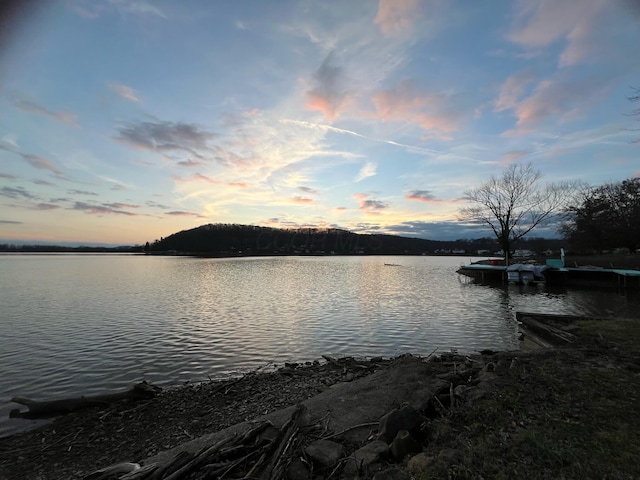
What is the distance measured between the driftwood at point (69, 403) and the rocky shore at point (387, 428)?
324 mm

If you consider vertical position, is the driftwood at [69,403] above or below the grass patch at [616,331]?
below

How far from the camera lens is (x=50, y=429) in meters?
7.93

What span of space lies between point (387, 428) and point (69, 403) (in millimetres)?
8220

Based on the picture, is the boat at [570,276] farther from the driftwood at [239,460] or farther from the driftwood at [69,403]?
the driftwood at [69,403]

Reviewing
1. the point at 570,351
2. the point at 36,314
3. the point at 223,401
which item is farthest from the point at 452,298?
the point at 36,314

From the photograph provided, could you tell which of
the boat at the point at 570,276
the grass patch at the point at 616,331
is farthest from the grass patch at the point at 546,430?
the boat at the point at 570,276

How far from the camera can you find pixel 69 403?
8914 mm

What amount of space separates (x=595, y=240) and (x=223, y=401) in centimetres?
6840

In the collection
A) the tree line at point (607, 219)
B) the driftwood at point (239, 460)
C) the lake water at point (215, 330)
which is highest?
the tree line at point (607, 219)

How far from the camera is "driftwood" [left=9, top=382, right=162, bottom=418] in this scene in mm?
8734

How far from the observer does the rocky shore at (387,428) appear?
4359 mm

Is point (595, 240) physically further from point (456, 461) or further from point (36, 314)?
point (36, 314)

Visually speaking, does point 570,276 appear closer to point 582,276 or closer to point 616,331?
point 582,276

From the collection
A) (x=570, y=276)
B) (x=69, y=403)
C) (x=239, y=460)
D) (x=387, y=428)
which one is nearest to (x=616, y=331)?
(x=387, y=428)
